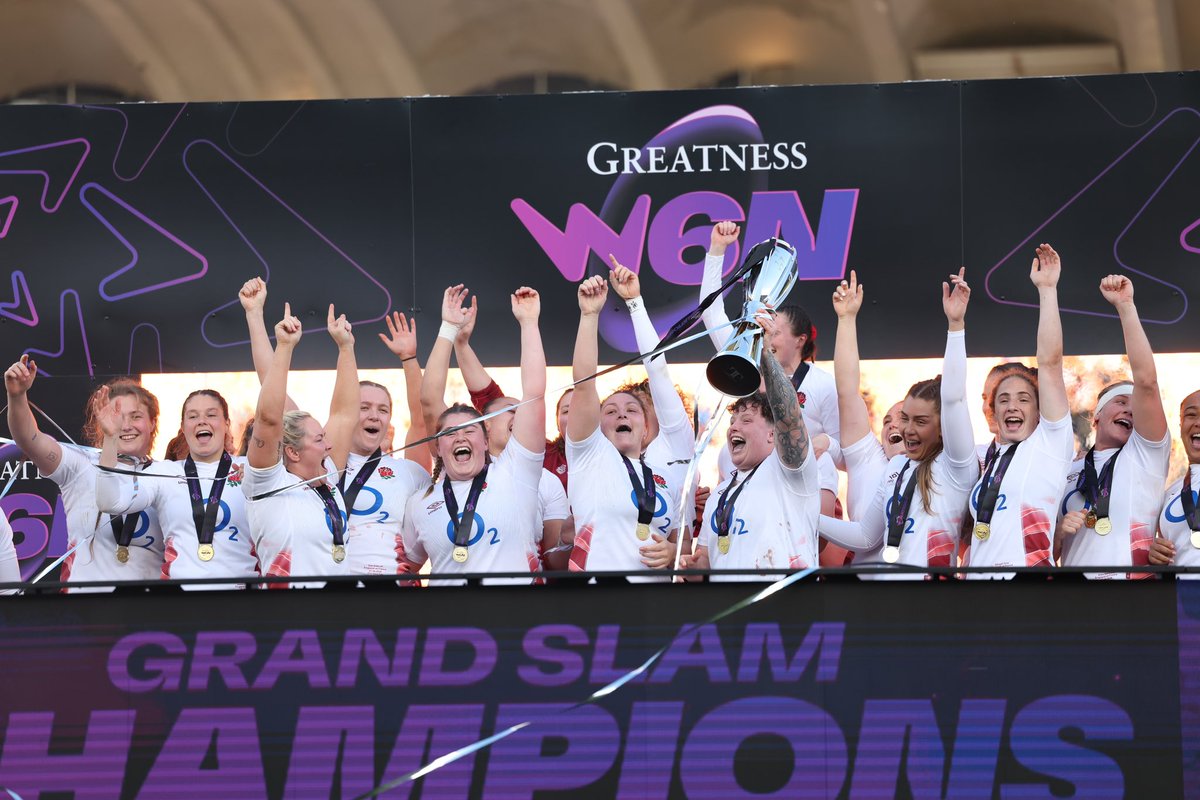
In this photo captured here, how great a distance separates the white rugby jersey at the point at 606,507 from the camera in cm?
541

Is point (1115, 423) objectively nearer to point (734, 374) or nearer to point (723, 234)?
point (723, 234)

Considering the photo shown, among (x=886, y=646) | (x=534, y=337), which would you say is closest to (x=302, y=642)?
(x=886, y=646)

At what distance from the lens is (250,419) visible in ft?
24.1

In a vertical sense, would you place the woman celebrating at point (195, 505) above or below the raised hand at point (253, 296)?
below

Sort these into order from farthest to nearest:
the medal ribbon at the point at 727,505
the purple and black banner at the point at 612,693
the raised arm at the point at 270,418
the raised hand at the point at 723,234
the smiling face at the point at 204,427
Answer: the smiling face at the point at 204,427, the raised hand at the point at 723,234, the raised arm at the point at 270,418, the medal ribbon at the point at 727,505, the purple and black banner at the point at 612,693

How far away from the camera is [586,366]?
5570mm

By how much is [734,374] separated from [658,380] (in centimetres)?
190

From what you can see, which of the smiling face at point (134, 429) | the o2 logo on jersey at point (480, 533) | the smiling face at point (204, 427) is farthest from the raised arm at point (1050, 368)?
the smiling face at point (134, 429)

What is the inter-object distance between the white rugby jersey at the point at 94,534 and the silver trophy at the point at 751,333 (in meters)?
2.66

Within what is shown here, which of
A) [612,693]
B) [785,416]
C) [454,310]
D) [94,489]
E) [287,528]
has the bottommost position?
[612,693]

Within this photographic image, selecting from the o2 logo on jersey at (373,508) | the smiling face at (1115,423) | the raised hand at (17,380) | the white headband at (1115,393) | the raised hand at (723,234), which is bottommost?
the o2 logo on jersey at (373,508)

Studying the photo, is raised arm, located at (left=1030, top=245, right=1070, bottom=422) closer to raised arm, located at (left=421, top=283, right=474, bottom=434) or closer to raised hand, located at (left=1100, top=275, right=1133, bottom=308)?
raised hand, located at (left=1100, top=275, right=1133, bottom=308)

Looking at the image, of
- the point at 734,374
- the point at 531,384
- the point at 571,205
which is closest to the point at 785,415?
the point at 734,374

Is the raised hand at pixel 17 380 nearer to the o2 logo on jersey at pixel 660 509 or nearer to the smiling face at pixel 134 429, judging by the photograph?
the smiling face at pixel 134 429
